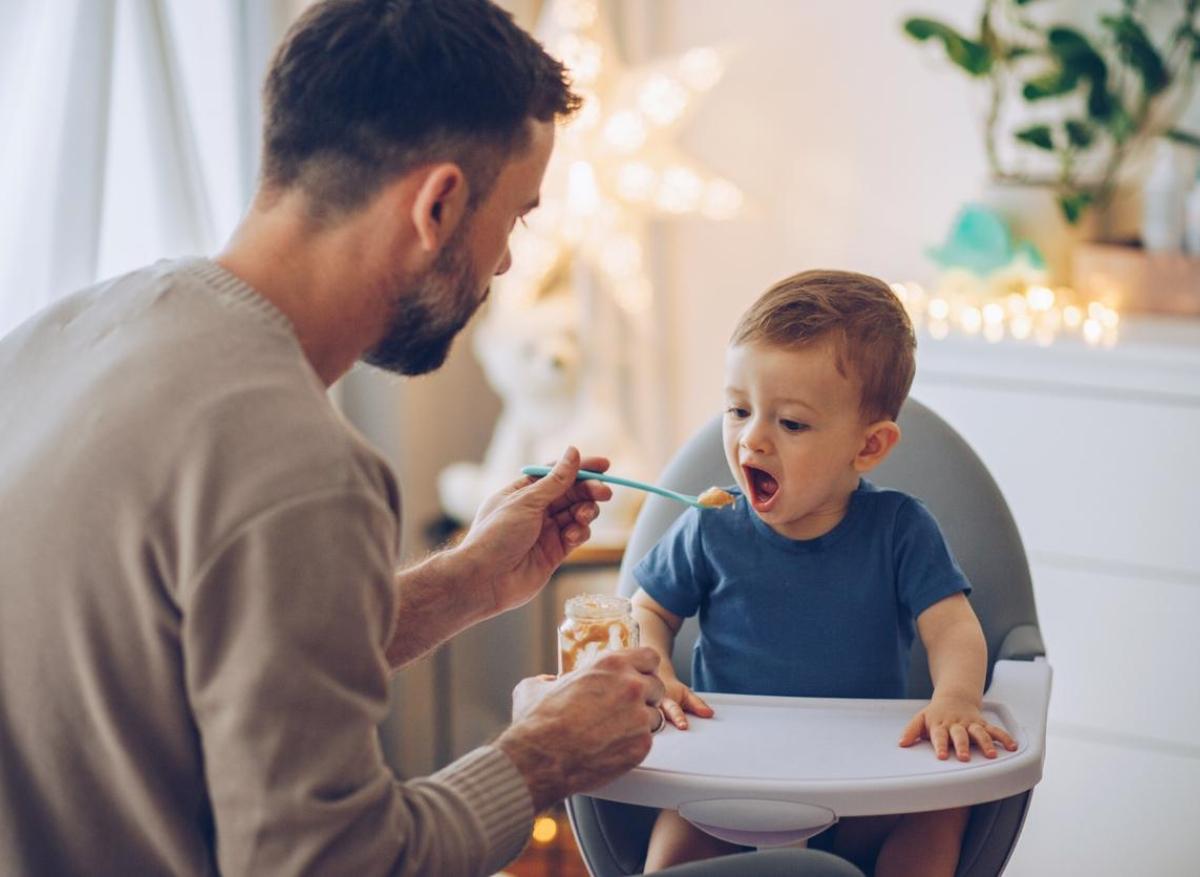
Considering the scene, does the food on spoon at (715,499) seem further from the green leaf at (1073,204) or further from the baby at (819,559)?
the green leaf at (1073,204)

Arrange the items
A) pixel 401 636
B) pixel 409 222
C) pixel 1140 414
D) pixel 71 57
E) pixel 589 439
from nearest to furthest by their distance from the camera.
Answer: pixel 409 222
pixel 401 636
pixel 71 57
pixel 1140 414
pixel 589 439

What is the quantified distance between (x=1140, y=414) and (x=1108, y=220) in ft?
2.05

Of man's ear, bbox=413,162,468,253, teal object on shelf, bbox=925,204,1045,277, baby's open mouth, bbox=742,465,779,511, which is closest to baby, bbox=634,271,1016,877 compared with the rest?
baby's open mouth, bbox=742,465,779,511

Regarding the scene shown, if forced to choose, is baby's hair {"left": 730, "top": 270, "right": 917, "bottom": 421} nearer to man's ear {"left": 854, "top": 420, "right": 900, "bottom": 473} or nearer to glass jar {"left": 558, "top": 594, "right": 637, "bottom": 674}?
man's ear {"left": 854, "top": 420, "right": 900, "bottom": 473}

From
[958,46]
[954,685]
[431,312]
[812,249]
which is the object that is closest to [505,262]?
[431,312]

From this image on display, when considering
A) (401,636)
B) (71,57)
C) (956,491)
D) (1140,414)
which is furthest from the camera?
(1140,414)

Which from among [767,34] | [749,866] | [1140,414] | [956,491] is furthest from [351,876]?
[767,34]

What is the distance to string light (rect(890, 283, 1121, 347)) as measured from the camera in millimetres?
2473

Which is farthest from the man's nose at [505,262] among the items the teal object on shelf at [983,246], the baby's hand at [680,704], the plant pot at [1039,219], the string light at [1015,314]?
the plant pot at [1039,219]

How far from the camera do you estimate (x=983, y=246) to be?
2.59 meters

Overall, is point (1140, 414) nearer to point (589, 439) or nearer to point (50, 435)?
point (589, 439)

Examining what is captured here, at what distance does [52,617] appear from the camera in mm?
1078

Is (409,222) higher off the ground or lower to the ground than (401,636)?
higher

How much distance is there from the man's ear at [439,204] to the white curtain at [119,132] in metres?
0.99
